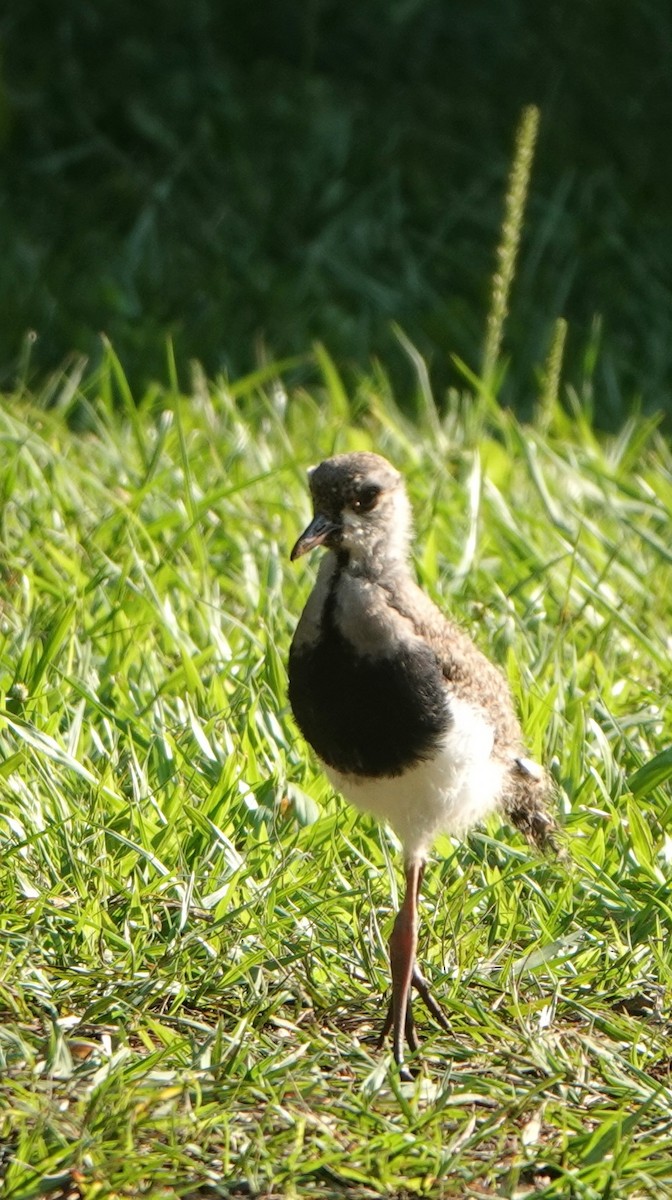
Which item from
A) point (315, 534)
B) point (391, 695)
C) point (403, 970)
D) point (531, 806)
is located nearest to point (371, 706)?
point (391, 695)

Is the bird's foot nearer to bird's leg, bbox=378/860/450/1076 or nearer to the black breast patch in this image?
bird's leg, bbox=378/860/450/1076

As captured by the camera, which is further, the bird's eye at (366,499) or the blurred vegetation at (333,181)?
the blurred vegetation at (333,181)

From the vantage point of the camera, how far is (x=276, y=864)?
3.66 meters

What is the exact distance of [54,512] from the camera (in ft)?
16.4

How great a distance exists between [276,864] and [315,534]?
0.72 metres

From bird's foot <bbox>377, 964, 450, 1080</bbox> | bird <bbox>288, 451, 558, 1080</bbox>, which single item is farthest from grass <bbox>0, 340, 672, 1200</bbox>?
bird <bbox>288, 451, 558, 1080</bbox>

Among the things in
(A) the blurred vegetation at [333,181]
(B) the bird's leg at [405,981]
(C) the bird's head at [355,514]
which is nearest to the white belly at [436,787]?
(B) the bird's leg at [405,981]

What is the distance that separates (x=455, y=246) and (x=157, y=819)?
418 cm

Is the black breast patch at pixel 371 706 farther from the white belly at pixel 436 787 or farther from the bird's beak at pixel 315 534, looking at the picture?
the bird's beak at pixel 315 534

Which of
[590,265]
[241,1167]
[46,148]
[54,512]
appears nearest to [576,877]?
[241,1167]

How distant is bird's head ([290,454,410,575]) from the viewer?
3.50m

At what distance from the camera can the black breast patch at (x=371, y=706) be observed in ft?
10.7

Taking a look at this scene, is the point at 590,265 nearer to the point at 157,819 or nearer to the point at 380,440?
the point at 380,440

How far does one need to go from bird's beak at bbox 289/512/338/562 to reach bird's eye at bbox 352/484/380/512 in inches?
2.4
